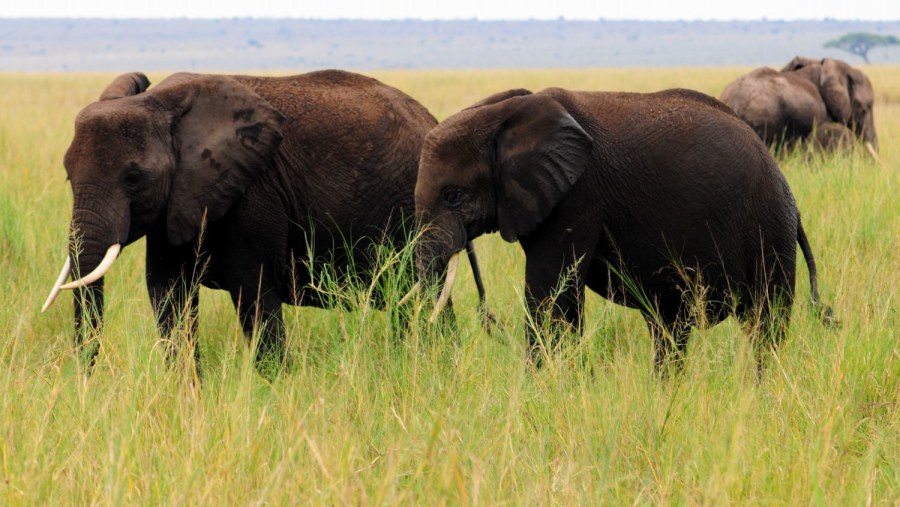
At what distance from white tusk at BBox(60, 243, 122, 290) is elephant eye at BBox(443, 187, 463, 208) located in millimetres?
1185

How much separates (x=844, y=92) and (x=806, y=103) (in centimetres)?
68

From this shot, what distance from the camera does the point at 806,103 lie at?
1114 centimetres

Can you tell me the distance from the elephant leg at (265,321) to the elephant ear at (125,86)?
92 cm

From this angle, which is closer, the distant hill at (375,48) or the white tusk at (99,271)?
the white tusk at (99,271)

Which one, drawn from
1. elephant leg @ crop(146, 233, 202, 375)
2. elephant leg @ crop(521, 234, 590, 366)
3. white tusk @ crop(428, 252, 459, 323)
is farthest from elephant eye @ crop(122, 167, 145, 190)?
elephant leg @ crop(521, 234, 590, 366)

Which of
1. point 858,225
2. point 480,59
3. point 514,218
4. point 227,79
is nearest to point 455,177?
point 514,218

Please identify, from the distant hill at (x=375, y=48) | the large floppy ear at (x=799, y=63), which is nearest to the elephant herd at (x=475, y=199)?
the large floppy ear at (x=799, y=63)

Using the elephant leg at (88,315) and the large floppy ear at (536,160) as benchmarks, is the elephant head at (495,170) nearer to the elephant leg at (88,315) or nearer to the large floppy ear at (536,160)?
the large floppy ear at (536,160)

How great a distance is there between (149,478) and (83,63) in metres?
155

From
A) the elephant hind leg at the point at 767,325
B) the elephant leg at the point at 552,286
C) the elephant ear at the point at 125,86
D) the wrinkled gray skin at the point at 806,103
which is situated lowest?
the wrinkled gray skin at the point at 806,103

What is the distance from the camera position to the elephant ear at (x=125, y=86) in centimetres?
464

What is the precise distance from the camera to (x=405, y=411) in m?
3.46

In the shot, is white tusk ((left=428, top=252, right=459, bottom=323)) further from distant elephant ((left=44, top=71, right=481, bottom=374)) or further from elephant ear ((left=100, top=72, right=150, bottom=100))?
elephant ear ((left=100, top=72, right=150, bottom=100))

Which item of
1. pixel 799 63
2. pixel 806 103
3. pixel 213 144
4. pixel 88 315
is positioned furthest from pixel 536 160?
pixel 799 63
